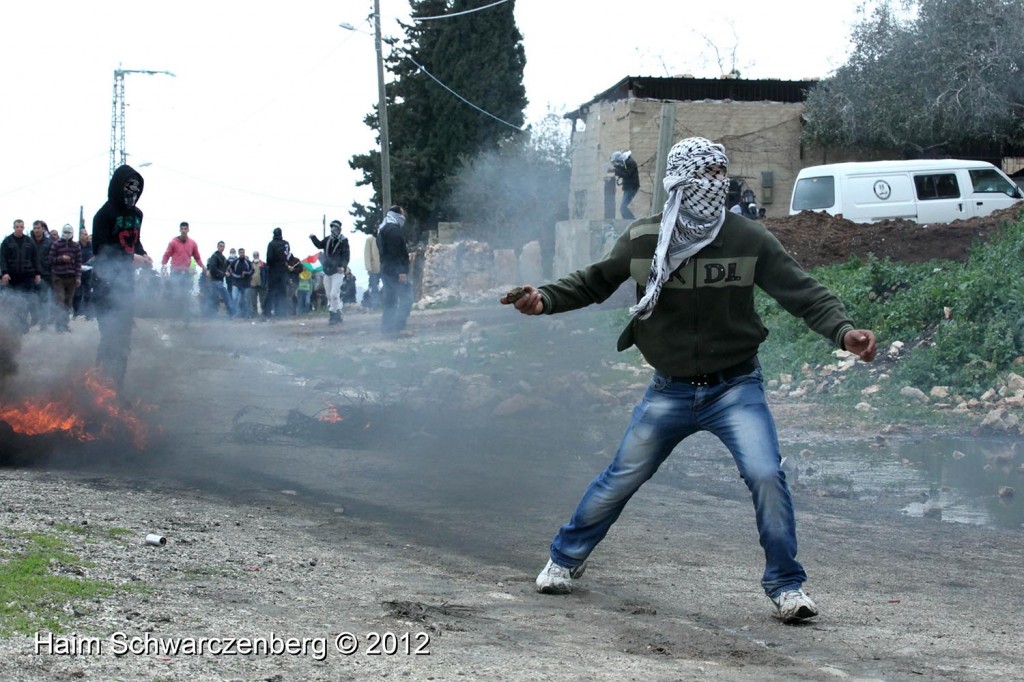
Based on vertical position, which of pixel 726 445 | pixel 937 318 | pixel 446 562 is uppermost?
pixel 937 318

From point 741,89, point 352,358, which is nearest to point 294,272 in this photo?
point 352,358

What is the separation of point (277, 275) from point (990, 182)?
14559 millimetres

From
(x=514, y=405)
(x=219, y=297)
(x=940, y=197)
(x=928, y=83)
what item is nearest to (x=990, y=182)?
(x=940, y=197)

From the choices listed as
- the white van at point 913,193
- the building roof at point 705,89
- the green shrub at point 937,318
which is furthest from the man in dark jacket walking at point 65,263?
the building roof at point 705,89

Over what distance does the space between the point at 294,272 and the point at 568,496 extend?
820 inches

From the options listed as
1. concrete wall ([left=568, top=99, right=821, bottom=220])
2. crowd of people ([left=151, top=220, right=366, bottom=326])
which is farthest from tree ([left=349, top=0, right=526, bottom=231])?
crowd of people ([left=151, top=220, right=366, bottom=326])

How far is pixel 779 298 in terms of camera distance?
4.93 metres

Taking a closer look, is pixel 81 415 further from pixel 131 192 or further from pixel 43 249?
pixel 43 249

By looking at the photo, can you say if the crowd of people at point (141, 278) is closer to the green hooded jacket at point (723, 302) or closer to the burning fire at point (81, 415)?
the burning fire at point (81, 415)

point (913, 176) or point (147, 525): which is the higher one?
point (913, 176)

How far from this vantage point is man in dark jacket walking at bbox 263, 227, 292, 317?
25.4 m

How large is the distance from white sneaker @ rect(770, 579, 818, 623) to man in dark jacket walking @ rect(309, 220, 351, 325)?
58.2 ft

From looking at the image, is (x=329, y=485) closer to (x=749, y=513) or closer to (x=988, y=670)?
(x=749, y=513)

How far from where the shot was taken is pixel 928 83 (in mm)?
31219
